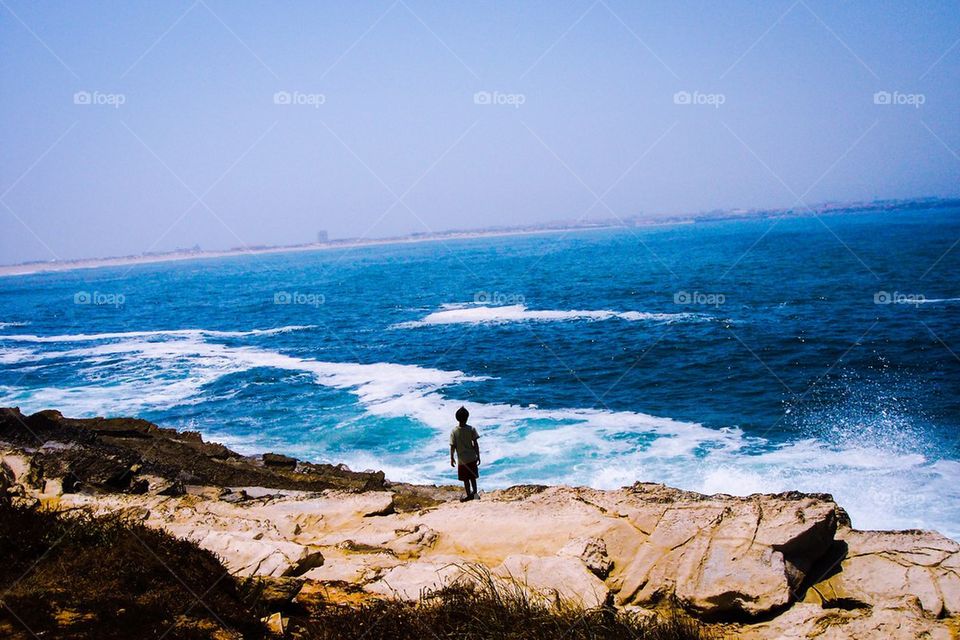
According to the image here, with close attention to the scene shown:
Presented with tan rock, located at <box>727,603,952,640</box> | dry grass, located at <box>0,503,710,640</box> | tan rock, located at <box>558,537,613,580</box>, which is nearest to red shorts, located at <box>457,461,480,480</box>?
tan rock, located at <box>558,537,613,580</box>

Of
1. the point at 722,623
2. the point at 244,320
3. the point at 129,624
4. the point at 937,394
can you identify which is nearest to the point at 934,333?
the point at 937,394

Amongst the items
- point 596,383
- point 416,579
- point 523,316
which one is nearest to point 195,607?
point 416,579

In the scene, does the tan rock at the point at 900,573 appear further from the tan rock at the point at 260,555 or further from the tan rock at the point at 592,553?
the tan rock at the point at 260,555

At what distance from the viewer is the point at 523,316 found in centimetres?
3875

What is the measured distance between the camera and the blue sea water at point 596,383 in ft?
Answer: 47.8

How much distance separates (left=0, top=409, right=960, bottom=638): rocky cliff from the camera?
5.81 m

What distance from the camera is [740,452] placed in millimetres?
15227

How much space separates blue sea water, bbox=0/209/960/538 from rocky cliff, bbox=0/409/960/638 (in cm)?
564

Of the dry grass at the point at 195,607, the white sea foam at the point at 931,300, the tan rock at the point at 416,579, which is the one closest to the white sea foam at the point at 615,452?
the tan rock at the point at 416,579

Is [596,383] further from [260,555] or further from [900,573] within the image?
[260,555]

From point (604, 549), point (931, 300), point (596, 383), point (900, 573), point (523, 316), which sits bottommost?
point (900, 573)

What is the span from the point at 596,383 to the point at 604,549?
623 inches

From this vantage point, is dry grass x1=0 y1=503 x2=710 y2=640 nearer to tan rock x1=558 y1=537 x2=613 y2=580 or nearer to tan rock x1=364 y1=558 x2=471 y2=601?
tan rock x1=364 y1=558 x2=471 y2=601

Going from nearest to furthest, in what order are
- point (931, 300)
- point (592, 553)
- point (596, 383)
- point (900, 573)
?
point (900, 573), point (592, 553), point (596, 383), point (931, 300)
